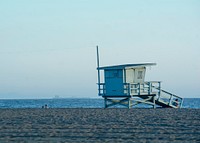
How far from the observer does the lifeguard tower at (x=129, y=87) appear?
38.5 m

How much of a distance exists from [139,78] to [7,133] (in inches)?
853

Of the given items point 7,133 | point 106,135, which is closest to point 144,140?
point 106,135

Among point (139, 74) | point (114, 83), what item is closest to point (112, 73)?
point (114, 83)

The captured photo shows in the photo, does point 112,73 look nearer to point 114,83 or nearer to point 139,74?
point 114,83

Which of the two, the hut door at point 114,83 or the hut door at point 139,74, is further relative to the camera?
the hut door at point 139,74

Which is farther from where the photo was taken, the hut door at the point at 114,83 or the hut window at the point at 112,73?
the hut window at the point at 112,73

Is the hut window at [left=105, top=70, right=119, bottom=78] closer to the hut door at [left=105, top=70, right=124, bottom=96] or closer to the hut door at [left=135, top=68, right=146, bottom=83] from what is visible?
the hut door at [left=105, top=70, right=124, bottom=96]

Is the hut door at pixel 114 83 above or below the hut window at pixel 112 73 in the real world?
below

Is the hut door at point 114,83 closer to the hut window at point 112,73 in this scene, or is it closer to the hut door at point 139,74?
the hut window at point 112,73

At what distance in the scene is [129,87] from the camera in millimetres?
38062

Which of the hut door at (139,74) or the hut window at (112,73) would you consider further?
the hut door at (139,74)

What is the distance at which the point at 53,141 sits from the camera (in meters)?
16.8

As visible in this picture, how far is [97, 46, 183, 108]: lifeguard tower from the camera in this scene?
3850cm

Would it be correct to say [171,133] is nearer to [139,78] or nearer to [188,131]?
[188,131]
